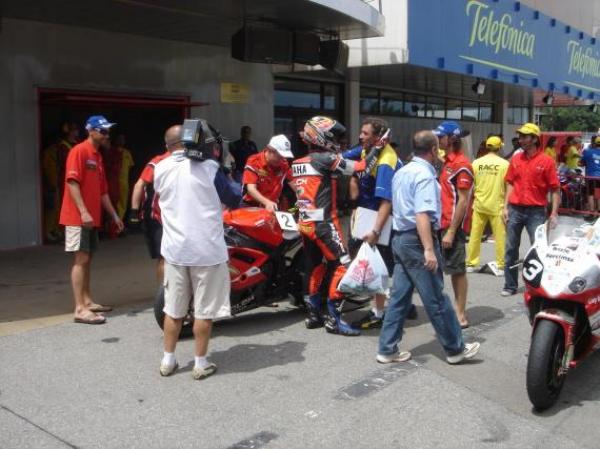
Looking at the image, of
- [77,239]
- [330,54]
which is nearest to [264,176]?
[77,239]

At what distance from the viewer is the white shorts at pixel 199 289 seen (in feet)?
15.4

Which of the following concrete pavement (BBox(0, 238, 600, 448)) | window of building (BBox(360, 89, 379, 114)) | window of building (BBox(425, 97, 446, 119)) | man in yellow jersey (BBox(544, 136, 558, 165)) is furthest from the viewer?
window of building (BBox(425, 97, 446, 119))

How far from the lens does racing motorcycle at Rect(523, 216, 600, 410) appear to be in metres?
4.19

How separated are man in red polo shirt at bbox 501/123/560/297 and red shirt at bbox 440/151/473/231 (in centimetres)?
93

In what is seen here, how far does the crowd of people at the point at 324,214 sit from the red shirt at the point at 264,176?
1cm

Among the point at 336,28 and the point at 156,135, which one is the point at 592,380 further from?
the point at 156,135

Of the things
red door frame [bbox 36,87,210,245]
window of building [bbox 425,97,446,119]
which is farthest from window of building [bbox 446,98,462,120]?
red door frame [bbox 36,87,210,245]

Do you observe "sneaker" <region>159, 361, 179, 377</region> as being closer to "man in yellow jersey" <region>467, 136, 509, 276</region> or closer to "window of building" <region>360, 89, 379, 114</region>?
"man in yellow jersey" <region>467, 136, 509, 276</region>

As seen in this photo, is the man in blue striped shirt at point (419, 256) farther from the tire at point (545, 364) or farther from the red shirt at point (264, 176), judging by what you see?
the red shirt at point (264, 176)

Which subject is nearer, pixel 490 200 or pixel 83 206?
pixel 83 206

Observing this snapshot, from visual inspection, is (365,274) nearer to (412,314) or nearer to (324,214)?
(324,214)

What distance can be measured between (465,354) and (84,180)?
3478mm

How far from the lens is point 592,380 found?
489 centimetres

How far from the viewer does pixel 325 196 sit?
5.74 metres
